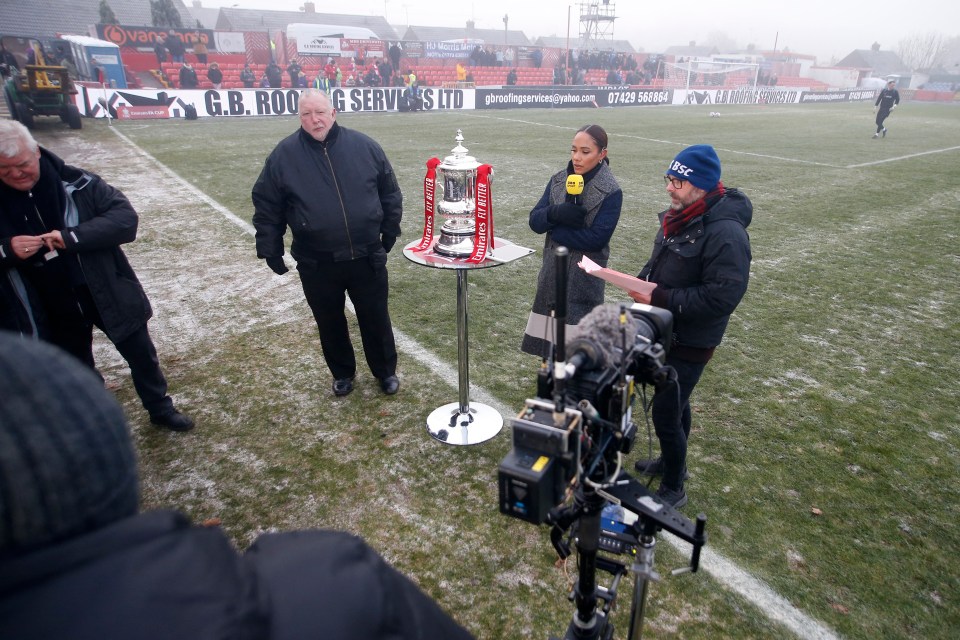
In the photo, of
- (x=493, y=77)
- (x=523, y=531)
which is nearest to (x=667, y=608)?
(x=523, y=531)

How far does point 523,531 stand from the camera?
335cm

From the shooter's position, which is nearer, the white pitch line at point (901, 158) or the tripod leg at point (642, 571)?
the tripod leg at point (642, 571)

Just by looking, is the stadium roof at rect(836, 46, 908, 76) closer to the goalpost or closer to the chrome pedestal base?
the goalpost

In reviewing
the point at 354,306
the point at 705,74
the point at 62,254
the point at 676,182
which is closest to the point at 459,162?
the point at 354,306

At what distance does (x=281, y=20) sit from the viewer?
6669 cm

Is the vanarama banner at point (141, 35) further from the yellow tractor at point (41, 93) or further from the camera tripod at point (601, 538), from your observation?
the camera tripod at point (601, 538)

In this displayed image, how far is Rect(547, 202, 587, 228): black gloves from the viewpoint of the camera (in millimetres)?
3875

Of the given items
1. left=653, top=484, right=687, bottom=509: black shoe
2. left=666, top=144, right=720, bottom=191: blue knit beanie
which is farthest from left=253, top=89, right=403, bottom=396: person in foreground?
left=653, top=484, right=687, bottom=509: black shoe

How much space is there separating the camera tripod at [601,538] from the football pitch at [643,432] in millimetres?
760

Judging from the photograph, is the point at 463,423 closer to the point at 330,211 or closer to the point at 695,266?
the point at 330,211

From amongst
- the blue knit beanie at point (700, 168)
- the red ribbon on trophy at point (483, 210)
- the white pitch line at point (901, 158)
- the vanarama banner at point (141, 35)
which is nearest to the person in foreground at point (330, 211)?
the red ribbon on trophy at point (483, 210)

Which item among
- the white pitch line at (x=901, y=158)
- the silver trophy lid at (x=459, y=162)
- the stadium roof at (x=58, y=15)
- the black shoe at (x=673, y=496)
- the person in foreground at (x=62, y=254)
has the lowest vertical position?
the black shoe at (x=673, y=496)

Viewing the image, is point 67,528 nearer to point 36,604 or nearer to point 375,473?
point 36,604

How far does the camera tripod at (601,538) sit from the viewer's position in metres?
1.81
